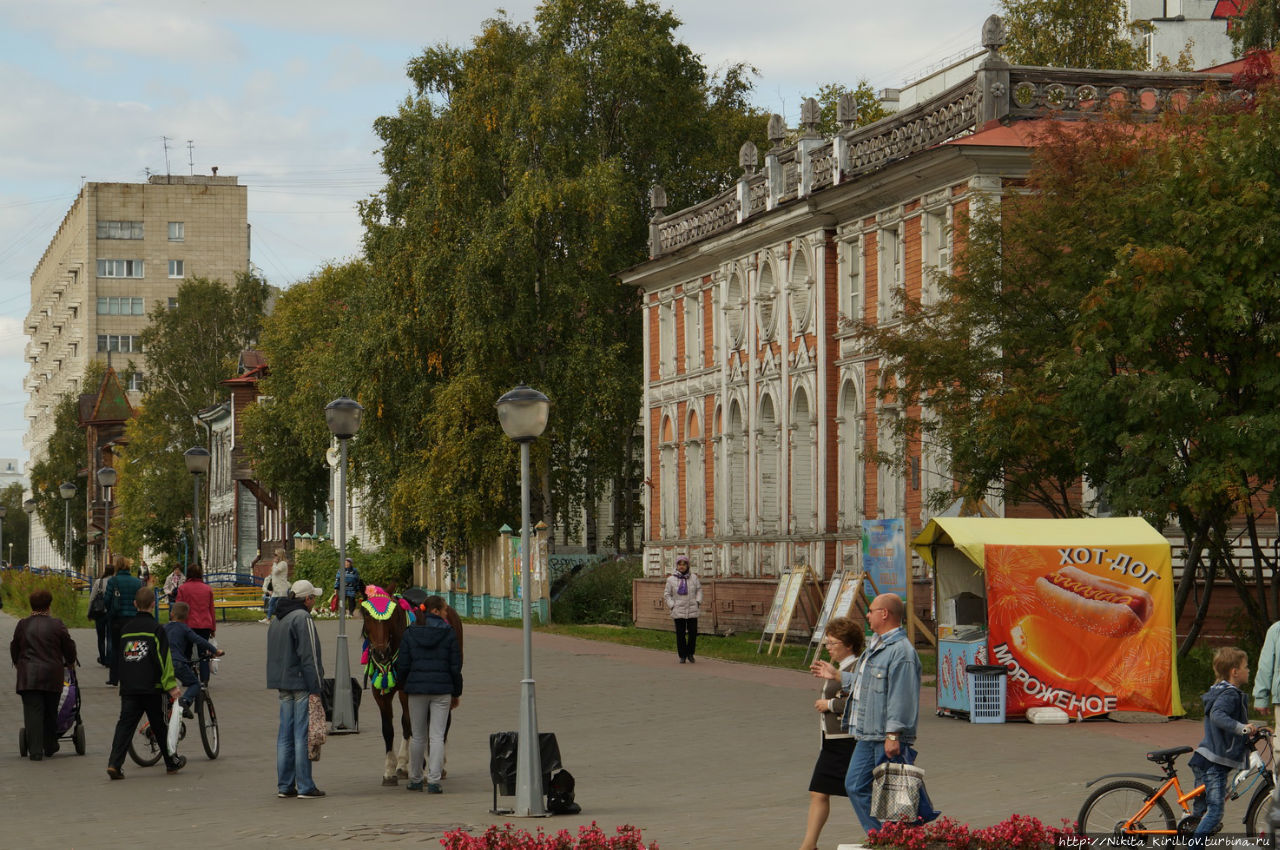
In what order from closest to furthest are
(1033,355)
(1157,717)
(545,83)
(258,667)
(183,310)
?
1. (1157,717)
2. (1033,355)
3. (258,667)
4. (545,83)
5. (183,310)

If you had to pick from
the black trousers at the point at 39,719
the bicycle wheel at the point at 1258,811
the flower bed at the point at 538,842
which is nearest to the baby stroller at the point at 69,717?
the black trousers at the point at 39,719

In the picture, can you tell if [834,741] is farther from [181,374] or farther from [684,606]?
[181,374]

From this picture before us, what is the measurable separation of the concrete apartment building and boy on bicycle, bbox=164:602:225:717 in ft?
376

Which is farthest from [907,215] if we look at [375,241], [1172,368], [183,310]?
[183,310]

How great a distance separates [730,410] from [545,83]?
396 inches

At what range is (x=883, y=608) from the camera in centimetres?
1148

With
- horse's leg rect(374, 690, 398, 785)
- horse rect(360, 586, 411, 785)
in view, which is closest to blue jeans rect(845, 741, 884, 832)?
horse rect(360, 586, 411, 785)

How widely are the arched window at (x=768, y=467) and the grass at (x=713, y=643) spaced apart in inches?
95.6

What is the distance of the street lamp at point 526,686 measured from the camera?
50.3 ft

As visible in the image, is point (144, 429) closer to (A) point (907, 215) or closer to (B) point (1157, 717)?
(A) point (907, 215)

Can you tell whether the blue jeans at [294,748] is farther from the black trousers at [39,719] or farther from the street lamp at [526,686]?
the black trousers at [39,719]

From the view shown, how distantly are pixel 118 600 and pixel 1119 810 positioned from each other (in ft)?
62.5

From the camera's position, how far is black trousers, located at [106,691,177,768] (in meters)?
18.3

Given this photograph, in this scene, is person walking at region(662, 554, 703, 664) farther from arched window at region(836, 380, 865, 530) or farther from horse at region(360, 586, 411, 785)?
horse at region(360, 586, 411, 785)
